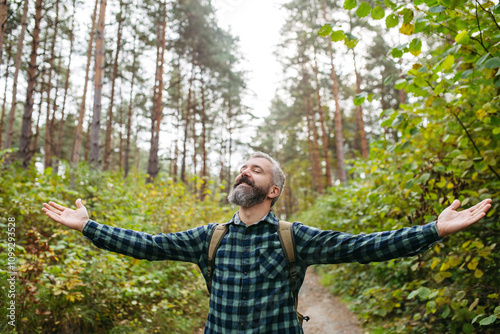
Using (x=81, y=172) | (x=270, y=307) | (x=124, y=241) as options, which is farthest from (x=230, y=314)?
(x=81, y=172)

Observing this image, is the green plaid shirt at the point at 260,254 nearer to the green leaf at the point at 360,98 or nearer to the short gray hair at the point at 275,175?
the short gray hair at the point at 275,175

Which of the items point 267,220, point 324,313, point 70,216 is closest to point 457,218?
point 267,220

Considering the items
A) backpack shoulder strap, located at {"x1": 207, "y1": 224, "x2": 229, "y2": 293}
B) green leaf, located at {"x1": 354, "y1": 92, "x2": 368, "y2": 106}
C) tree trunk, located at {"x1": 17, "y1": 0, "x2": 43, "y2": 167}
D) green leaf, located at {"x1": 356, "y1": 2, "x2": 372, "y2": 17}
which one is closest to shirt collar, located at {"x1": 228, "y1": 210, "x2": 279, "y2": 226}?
backpack shoulder strap, located at {"x1": 207, "y1": 224, "x2": 229, "y2": 293}

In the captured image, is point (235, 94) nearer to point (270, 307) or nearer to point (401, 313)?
point (401, 313)

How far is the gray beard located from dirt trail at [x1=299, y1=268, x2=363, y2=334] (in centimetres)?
426

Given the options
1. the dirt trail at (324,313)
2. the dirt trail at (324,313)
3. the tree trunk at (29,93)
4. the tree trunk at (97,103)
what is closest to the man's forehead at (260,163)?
the dirt trail at (324,313)

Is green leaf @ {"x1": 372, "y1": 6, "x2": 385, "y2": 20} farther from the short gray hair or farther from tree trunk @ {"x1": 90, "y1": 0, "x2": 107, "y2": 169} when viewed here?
tree trunk @ {"x1": 90, "y1": 0, "x2": 107, "y2": 169}

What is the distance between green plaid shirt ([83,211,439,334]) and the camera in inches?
77.2

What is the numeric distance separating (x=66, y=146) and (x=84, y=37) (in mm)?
9069

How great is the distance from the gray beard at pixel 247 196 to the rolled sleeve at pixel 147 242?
14.4 inches

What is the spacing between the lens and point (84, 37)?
1855 cm

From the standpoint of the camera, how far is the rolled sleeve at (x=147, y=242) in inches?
91.2

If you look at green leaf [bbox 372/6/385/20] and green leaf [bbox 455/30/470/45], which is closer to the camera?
green leaf [bbox 455/30/470/45]

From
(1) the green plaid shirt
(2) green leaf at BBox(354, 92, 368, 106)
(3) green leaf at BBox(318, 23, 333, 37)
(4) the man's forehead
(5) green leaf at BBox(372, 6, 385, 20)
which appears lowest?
(1) the green plaid shirt
